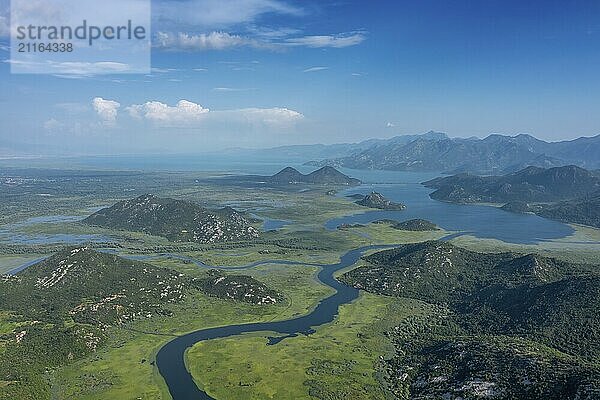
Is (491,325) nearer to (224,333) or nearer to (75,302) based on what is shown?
(224,333)

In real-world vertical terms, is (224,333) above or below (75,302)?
below

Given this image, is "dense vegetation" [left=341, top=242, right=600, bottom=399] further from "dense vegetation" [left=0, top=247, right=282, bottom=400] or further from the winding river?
"dense vegetation" [left=0, top=247, right=282, bottom=400]

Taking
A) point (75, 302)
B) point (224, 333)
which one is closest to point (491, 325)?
point (224, 333)

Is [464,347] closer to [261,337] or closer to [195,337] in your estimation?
[261,337]

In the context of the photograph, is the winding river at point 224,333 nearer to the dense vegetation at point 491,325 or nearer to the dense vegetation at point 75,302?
the dense vegetation at point 491,325

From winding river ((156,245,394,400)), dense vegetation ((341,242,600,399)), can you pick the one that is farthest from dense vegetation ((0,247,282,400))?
dense vegetation ((341,242,600,399))

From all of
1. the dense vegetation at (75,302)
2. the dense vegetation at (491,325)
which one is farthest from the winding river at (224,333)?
the dense vegetation at (75,302)
